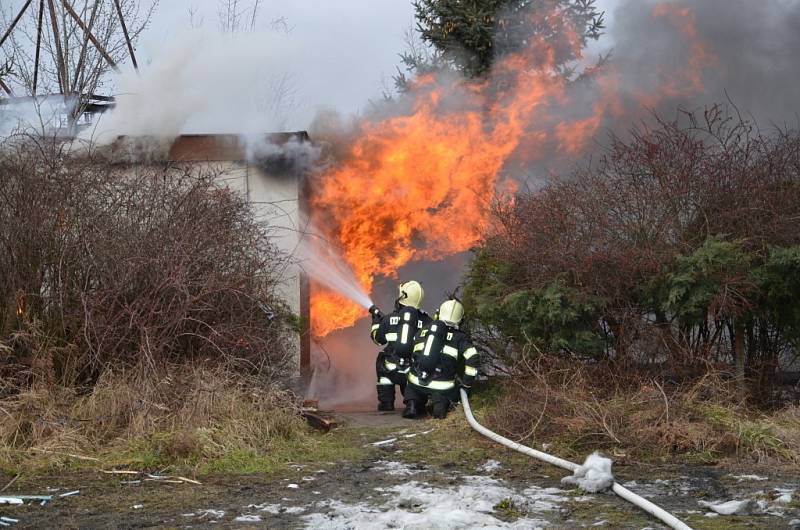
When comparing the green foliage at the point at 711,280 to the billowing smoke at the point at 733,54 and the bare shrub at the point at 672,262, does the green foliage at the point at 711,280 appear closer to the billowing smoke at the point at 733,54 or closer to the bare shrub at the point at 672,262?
the bare shrub at the point at 672,262

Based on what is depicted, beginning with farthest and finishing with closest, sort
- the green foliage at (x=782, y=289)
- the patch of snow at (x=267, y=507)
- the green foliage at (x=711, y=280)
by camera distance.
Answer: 1. the green foliage at (x=711, y=280)
2. the green foliage at (x=782, y=289)
3. the patch of snow at (x=267, y=507)

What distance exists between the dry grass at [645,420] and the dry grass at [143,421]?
2.26 metres

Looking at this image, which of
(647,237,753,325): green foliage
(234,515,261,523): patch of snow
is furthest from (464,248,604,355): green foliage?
(234,515,261,523): patch of snow

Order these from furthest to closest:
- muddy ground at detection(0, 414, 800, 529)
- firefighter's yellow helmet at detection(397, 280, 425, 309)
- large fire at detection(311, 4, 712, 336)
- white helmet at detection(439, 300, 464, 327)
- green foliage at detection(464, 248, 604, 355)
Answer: large fire at detection(311, 4, 712, 336) → firefighter's yellow helmet at detection(397, 280, 425, 309) → white helmet at detection(439, 300, 464, 327) → green foliage at detection(464, 248, 604, 355) → muddy ground at detection(0, 414, 800, 529)

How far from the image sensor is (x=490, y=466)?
7.12 m

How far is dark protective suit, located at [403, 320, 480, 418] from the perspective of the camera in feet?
32.4

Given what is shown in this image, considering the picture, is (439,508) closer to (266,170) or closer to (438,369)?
(438,369)

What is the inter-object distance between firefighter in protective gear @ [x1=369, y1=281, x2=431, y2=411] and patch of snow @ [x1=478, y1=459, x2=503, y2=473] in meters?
3.36

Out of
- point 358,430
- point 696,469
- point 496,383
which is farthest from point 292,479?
point 496,383

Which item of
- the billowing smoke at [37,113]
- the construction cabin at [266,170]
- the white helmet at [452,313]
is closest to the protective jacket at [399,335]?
the white helmet at [452,313]

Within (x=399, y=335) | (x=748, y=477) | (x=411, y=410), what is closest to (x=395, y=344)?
(x=399, y=335)

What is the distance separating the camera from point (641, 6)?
547 inches

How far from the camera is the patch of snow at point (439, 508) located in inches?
205

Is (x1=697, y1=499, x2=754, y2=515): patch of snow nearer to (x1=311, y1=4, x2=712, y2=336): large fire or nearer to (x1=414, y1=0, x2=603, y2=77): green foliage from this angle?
(x1=311, y1=4, x2=712, y2=336): large fire
